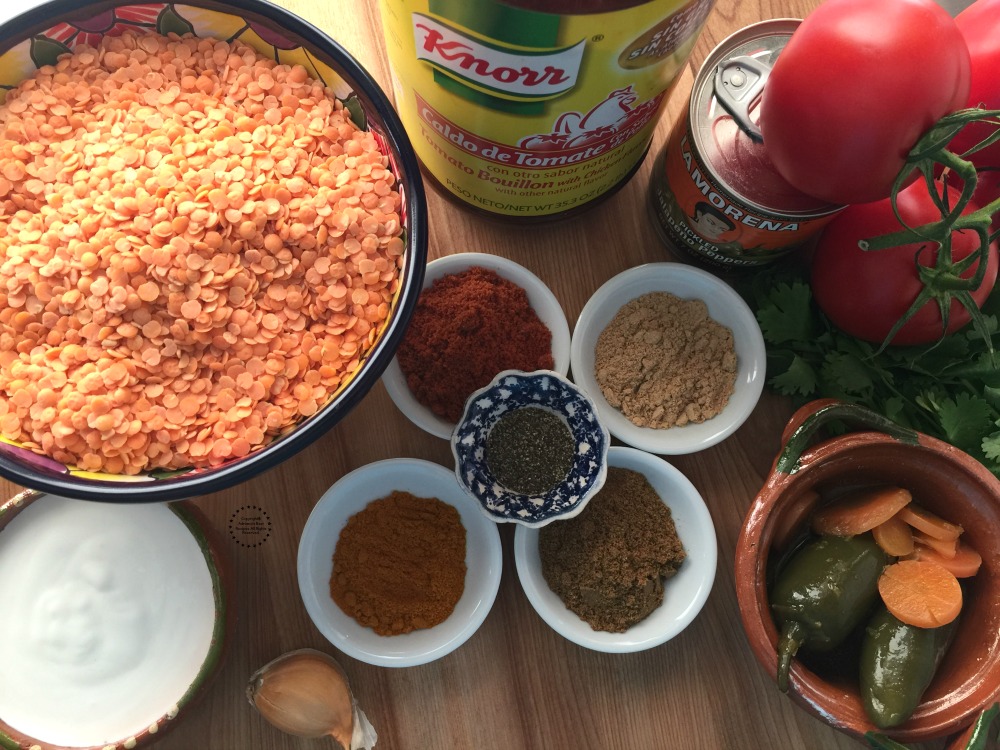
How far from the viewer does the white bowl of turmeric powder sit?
94 centimetres

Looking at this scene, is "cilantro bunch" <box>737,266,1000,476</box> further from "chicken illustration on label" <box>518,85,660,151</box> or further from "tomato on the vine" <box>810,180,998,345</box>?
"chicken illustration on label" <box>518,85,660,151</box>

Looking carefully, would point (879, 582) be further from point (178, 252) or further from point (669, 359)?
point (178, 252)

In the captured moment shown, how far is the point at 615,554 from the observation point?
93 centimetres

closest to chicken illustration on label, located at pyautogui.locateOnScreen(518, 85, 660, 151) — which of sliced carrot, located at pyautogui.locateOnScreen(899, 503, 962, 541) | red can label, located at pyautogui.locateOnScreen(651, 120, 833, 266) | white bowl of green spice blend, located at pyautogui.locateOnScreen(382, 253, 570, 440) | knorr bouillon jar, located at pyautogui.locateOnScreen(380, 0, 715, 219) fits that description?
knorr bouillon jar, located at pyautogui.locateOnScreen(380, 0, 715, 219)

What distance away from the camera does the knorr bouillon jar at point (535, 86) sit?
569 millimetres

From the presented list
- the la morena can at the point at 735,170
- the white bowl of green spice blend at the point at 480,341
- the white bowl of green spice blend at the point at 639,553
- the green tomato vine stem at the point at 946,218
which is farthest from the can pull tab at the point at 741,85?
the white bowl of green spice blend at the point at 639,553

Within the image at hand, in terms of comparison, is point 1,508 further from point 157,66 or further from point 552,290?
point 552,290

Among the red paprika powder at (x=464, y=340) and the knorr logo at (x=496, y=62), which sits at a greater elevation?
the knorr logo at (x=496, y=62)

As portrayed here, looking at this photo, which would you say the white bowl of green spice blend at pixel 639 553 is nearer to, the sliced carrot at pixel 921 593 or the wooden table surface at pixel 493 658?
the wooden table surface at pixel 493 658

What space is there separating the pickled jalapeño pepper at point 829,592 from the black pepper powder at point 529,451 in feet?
0.99

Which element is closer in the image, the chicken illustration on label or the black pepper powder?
the chicken illustration on label

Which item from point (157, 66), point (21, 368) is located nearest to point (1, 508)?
point (21, 368)

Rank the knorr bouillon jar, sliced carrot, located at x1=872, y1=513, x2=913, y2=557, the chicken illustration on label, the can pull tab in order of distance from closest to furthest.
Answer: the knorr bouillon jar, the chicken illustration on label, the can pull tab, sliced carrot, located at x1=872, y1=513, x2=913, y2=557

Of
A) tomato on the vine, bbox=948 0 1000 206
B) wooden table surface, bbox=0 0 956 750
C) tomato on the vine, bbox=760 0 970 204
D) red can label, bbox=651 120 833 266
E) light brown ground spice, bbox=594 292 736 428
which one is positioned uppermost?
tomato on the vine, bbox=760 0 970 204
